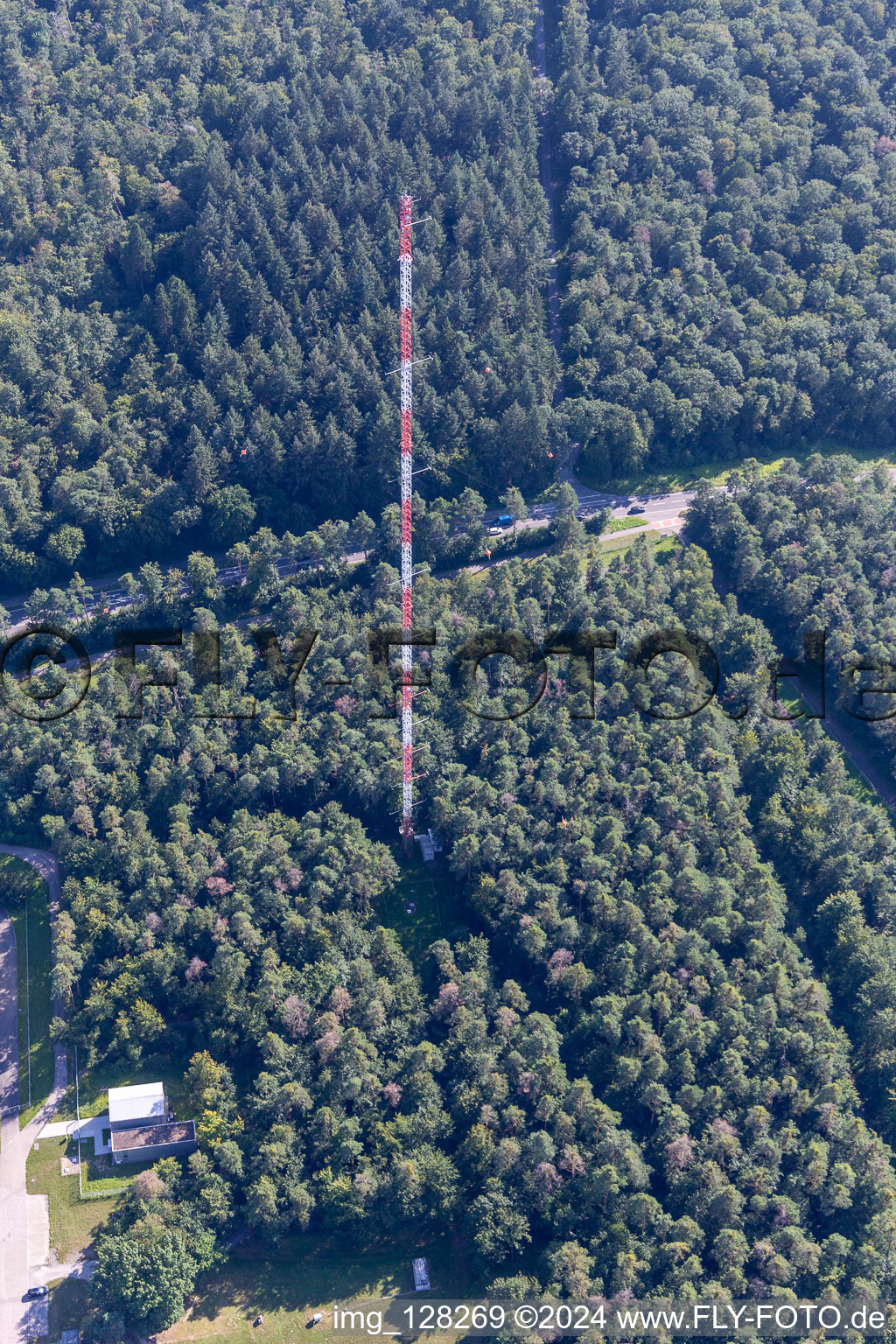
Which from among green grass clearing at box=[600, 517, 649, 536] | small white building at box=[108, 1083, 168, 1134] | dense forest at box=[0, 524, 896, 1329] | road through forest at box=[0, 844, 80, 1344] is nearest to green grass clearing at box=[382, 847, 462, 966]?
dense forest at box=[0, 524, 896, 1329]

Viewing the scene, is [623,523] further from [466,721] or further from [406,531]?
[406,531]

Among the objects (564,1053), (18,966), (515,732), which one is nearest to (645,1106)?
(564,1053)

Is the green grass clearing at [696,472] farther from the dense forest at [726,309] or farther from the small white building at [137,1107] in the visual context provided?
the small white building at [137,1107]

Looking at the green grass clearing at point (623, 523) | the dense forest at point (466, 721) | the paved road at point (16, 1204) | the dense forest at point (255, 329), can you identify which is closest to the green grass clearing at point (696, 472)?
the dense forest at point (466, 721)

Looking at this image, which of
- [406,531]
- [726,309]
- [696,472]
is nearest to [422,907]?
[406,531]

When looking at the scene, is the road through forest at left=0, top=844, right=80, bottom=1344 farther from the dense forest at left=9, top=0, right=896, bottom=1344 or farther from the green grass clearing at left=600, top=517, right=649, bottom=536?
the green grass clearing at left=600, top=517, right=649, bottom=536

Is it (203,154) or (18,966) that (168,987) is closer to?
(18,966)
